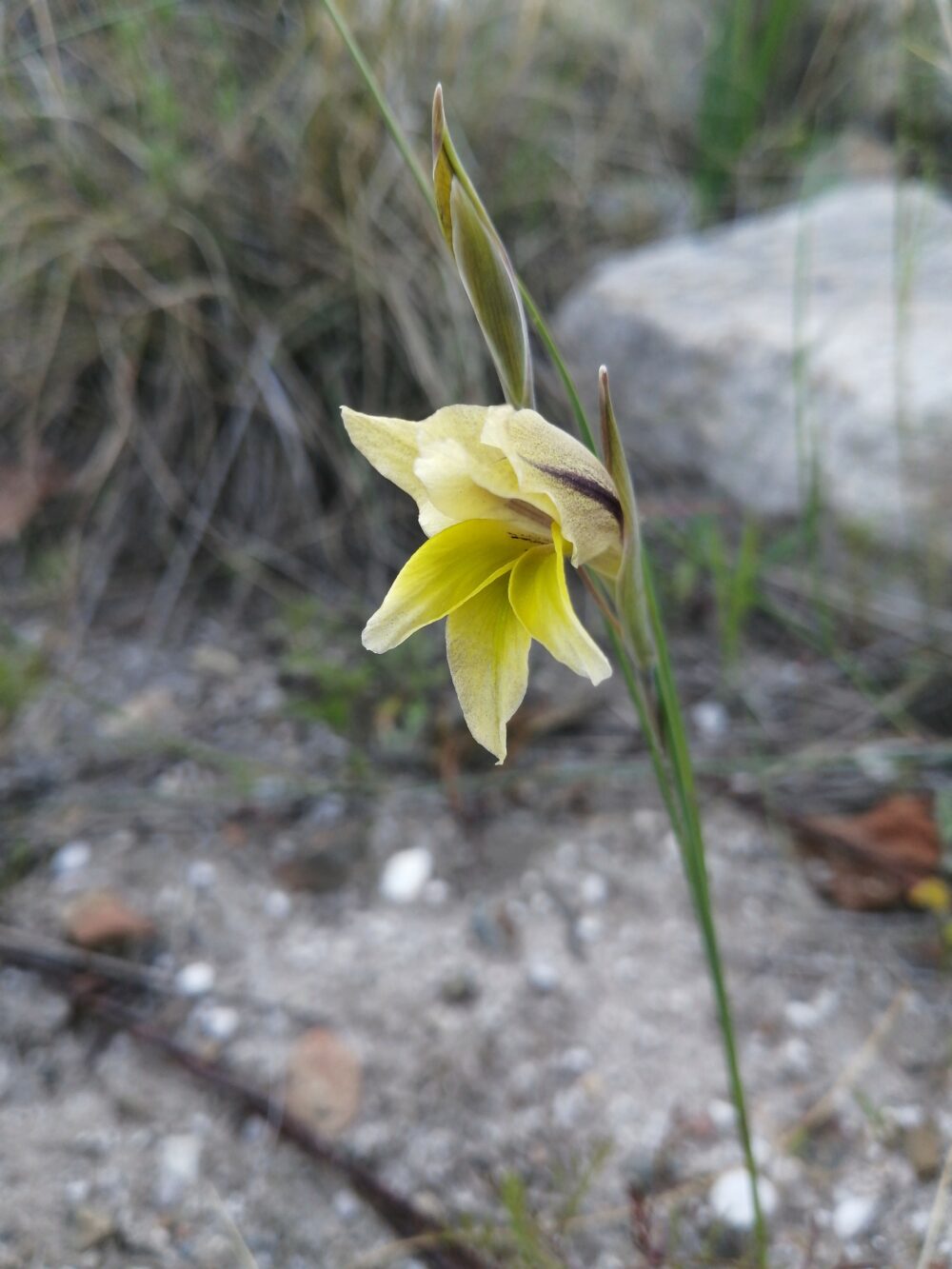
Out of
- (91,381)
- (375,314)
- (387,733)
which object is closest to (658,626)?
(387,733)

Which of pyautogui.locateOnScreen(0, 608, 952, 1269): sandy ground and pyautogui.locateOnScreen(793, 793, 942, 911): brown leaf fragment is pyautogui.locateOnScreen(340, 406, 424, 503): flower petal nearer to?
pyautogui.locateOnScreen(0, 608, 952, 1269): sandy ground

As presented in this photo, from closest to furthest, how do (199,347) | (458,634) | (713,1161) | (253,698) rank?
(458,634), (713,1161), (253,698), (199,347)

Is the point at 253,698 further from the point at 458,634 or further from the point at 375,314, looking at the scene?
the point at 458,634

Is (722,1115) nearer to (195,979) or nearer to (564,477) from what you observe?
(195,979)

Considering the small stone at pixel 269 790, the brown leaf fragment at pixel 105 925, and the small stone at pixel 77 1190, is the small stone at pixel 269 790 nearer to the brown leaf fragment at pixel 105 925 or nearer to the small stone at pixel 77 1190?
the brown leaf fragment at pixel 105 925

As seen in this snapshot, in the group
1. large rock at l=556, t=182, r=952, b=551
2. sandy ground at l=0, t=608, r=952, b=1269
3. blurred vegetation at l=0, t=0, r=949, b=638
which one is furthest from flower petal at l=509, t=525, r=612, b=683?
blurred vegetation at l=0, t=0, r=949, b=638
